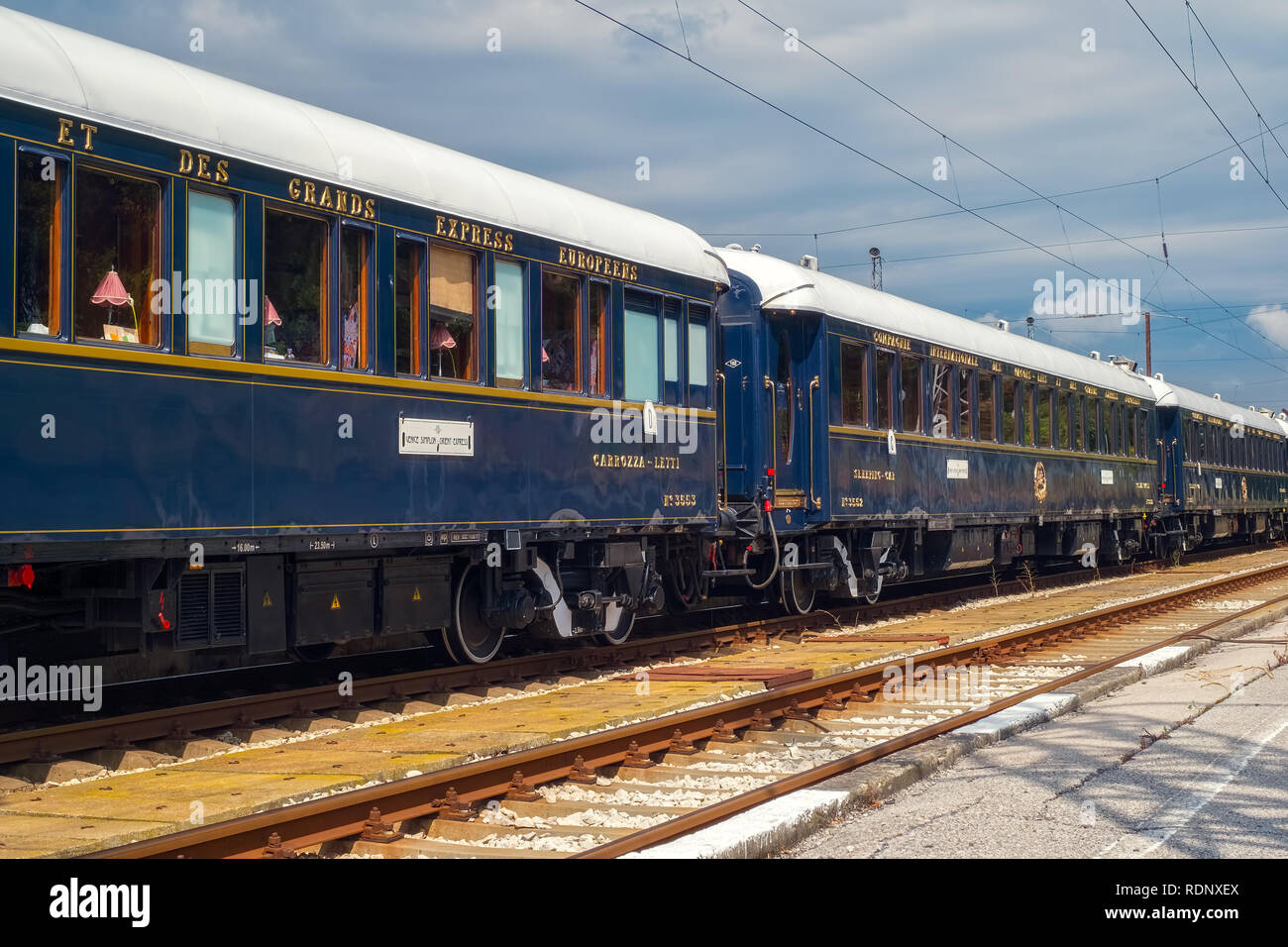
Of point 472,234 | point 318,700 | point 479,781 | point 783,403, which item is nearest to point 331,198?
point 472,234

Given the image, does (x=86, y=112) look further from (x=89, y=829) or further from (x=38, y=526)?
(x=89, y=829)

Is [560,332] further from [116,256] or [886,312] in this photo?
[886,312]

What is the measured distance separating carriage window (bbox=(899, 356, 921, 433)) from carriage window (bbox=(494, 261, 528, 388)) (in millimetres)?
7757

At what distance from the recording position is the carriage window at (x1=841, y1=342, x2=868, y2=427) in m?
15.5

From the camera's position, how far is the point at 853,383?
15797 mm

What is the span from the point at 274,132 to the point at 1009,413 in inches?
575

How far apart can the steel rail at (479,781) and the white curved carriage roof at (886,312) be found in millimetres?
5245

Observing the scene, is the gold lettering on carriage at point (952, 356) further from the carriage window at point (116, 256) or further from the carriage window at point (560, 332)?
the carriage window at point (116, 256)

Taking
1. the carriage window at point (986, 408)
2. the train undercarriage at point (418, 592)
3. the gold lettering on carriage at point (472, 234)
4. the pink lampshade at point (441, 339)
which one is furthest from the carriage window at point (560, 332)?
the carriage window at point (986, 408)

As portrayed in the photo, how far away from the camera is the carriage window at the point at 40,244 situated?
21.9 feet

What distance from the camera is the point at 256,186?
8.05 metres
